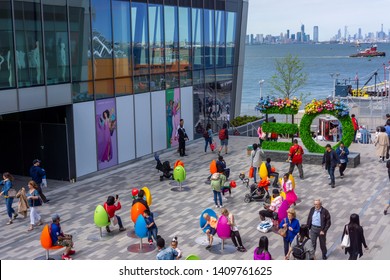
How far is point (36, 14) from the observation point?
21.3 m

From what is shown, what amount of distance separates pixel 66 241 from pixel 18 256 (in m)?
1.64

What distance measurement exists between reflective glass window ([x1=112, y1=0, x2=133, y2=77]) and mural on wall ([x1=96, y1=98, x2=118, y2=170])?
1.78m

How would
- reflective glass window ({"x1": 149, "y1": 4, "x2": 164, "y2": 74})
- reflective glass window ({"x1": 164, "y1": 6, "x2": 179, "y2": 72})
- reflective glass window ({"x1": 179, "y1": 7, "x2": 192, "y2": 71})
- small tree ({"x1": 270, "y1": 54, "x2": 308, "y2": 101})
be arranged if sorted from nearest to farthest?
reflective glass window ({"x1": 149, "y1": 4, "x2": 164, "y2": 74}), reflective glass window ({"x1": 164, "y1": 6, "x2": 179, "y2": 72}), reflective glass window ({"x1": 179, "y1": 7, "x2": 192, "y2": 71}), small tree ({"x1": 270, "y1": 54, "x2": 308, "y2": 101})

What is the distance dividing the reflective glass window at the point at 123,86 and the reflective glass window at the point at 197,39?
6.80 metres

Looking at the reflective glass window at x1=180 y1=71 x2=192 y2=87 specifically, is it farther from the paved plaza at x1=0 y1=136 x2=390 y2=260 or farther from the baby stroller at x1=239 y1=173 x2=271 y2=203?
the baby stroller at x1=239 y1=173 x2=271 y2=203

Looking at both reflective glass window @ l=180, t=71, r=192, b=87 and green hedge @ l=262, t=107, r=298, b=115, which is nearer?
green hedge @ l=262, t=107, r=298, b=115

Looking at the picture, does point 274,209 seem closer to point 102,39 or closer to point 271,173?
point 271,173

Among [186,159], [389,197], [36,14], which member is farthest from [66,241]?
[186,159]

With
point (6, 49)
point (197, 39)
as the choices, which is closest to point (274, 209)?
point (6, 49)

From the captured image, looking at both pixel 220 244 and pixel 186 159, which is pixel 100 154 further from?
pixel 220 244

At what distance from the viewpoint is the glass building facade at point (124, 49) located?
21.0 m

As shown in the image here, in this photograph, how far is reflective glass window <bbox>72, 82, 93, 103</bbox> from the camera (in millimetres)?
23359

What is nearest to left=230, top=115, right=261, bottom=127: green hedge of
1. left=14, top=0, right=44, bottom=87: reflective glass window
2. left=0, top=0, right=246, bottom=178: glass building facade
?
left=0, top=0, right=246, bottom=178: glass building facade

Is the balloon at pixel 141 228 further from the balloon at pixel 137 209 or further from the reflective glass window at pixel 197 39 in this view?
the reflective glass window at pixel 197 39
